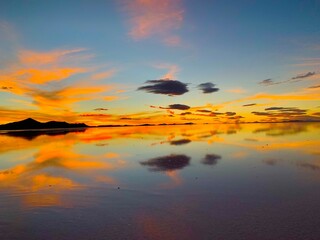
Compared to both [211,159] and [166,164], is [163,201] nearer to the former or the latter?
[166,164]

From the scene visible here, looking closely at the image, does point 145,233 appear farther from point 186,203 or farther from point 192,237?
point 186,203

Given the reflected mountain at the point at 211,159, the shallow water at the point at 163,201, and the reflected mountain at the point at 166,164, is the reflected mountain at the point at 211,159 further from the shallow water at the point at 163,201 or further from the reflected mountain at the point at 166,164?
the reflected mountain at the point at 166,164

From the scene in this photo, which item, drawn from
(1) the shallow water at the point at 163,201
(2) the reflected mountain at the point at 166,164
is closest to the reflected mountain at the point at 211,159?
(1) the shallow water at the point at 163,201

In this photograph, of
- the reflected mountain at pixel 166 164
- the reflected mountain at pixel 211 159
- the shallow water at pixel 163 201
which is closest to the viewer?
the shallow water at pixel 163 201

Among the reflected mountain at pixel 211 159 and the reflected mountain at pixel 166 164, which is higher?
the reflected mountain at pixel 211 159

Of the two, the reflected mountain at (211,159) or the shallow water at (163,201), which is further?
the reflected mountain at (211,159)

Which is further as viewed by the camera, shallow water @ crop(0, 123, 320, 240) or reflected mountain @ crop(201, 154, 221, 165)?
reflected mountain @ crop(201, 154, 221, 165)

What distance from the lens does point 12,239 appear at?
373 inches

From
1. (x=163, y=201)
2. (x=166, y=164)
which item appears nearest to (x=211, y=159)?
(x=166, y=164)

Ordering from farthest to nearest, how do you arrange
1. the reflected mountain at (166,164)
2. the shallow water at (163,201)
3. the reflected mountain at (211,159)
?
the reflected mountain at (211,159) → the reflected mountain at (166,164) → the shallow water at (163,201)

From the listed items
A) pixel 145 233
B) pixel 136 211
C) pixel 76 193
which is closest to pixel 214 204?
pixel 136 211

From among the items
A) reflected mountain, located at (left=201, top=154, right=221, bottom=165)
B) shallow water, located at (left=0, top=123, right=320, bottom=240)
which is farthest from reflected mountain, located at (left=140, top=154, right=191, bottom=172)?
reflected mountain, located at (left=201, top=154, right=221, bottom=165)

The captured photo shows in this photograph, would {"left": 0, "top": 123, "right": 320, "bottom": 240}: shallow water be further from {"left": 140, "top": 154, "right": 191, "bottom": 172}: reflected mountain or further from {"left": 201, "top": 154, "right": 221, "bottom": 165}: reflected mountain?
{"left": 201, "top": 154, "right": 221, "bottom": 165}: reflected mountain

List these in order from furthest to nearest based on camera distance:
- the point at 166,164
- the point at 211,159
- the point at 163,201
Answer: the point at 211,159
the point at 166,164
the point at 163,201
